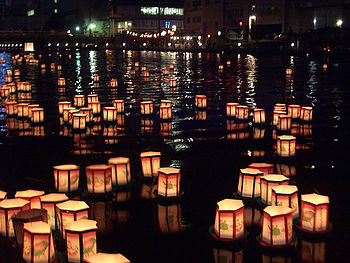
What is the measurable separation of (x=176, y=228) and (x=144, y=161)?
2.35 metres

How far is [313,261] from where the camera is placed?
20.1ft

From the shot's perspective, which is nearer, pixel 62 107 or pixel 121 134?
pixel 121 134

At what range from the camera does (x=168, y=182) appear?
8133 millimetres

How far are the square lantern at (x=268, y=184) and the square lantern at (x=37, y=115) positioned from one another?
8.97m

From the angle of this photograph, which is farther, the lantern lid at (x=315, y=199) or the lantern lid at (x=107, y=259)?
the lantern lid at (x=315, y=199)

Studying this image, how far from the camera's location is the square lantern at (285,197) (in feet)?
23.3

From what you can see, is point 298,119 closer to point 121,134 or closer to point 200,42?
point 121,134

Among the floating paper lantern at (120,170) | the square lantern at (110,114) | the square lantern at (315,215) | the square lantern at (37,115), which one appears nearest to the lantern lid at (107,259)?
the square lantern at (315,215)

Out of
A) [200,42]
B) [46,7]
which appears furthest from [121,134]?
[46,7]

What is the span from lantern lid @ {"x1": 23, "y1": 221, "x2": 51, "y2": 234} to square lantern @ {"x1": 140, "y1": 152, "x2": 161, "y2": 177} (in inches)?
140

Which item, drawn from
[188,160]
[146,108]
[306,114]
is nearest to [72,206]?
[188,160]

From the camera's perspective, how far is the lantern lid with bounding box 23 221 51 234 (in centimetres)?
565

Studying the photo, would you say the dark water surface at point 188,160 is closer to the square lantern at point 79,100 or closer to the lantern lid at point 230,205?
the lantern lid at point 230,205

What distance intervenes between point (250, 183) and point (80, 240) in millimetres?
3217
